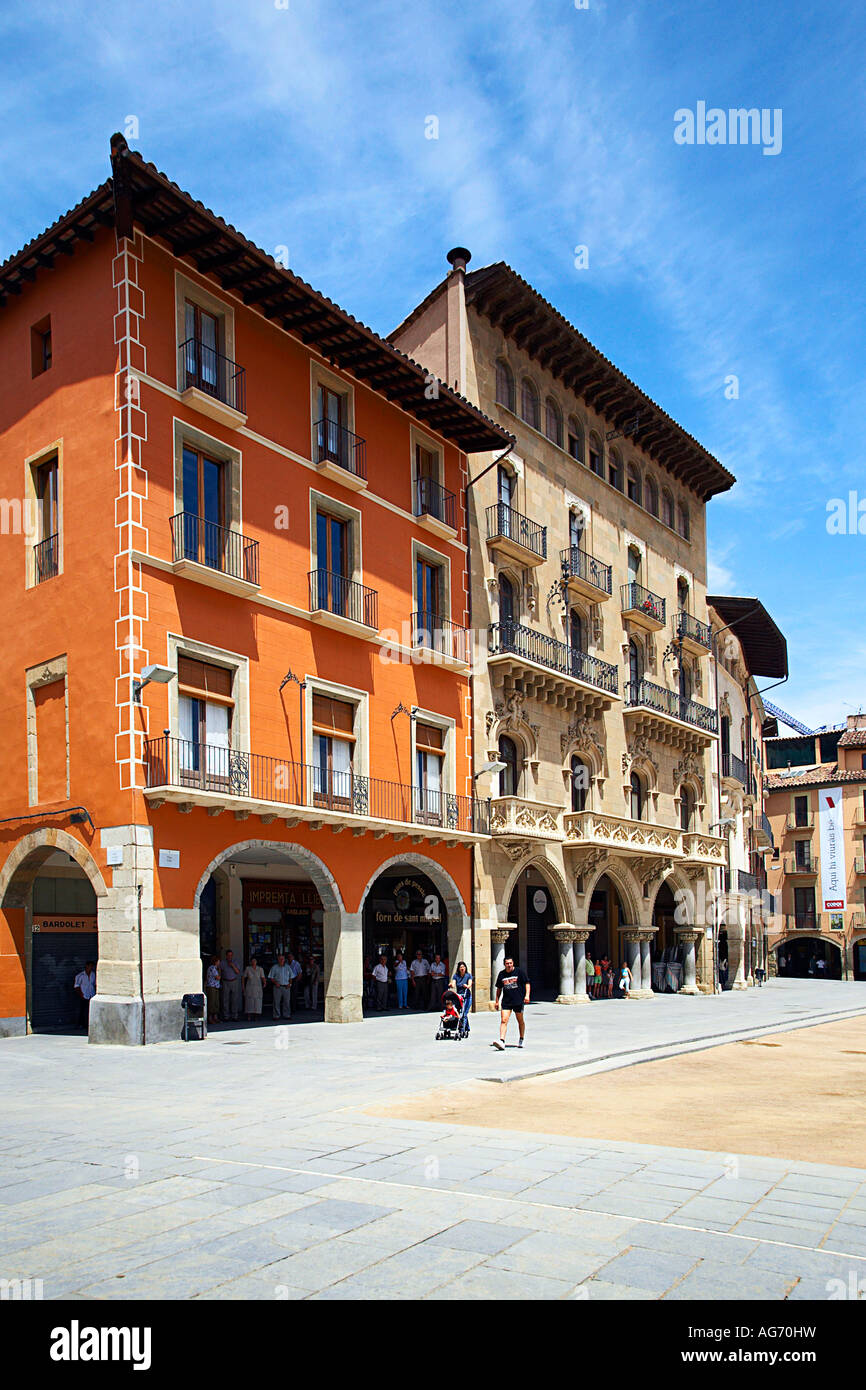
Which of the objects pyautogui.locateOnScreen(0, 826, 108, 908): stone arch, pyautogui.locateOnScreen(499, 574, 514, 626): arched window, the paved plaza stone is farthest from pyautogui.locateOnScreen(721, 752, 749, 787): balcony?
the paved plaza stone

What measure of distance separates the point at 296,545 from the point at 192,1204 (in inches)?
715

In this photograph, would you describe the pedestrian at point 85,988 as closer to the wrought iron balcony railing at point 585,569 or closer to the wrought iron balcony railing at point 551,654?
the wrought iron balcony railing at point 551,654

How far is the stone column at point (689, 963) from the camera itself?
4059cm

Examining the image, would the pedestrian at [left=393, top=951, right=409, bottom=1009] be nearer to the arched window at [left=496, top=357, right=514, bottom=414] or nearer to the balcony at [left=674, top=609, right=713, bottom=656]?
the arched window at [left=496, top=357, right=514, bottom=414]

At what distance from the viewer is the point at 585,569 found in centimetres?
3662

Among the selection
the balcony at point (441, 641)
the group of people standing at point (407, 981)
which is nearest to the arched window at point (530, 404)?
the balcony at point (441, 641)

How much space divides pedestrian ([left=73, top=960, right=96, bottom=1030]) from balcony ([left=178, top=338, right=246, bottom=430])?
38.0 feet

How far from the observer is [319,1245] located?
23.2 ft

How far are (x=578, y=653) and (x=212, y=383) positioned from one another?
16167 mm

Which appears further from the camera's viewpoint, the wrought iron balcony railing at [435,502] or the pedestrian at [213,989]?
the wrought iron balcony railing at [435,502]

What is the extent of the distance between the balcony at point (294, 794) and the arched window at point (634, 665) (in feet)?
38.4

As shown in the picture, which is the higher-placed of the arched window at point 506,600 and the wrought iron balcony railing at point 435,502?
the wrought iron balcony railing at point 435,502

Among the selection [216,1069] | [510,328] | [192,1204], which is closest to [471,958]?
[216,1069]

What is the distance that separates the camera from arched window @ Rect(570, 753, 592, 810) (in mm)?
35500
